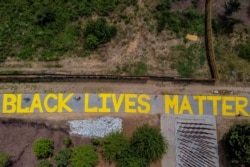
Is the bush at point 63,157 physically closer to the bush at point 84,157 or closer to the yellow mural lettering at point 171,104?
the bush at point 84,157

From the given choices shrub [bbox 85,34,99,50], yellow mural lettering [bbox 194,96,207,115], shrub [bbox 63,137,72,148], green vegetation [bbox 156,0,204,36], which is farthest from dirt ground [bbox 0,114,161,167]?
green vegetation [bbox 156,0,204,36]

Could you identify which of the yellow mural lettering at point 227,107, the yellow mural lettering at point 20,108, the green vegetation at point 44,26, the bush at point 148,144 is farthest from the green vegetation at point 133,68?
the yellow mural lettering at point 20,108

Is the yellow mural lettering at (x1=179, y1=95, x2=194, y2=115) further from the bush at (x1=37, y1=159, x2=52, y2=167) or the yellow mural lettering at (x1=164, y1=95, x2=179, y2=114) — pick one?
the bush at (x1=37, y1=159, x2=52, y2=167)

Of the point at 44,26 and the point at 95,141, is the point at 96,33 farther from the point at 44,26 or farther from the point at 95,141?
the point at 95,141

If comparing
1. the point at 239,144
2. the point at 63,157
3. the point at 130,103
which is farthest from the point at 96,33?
the point at 239,144

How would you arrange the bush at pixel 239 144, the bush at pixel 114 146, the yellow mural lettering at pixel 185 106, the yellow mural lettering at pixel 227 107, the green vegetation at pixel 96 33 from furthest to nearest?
1. the green vegetation at pixel 96 33
2. the yellow mural lettering at pixel 227 107
3. the yellow mural lettering at pixel 185 106
4. the bush at pixel 114 146
5. the bush at pixel 239 144

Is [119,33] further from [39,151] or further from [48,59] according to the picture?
[39,151]
